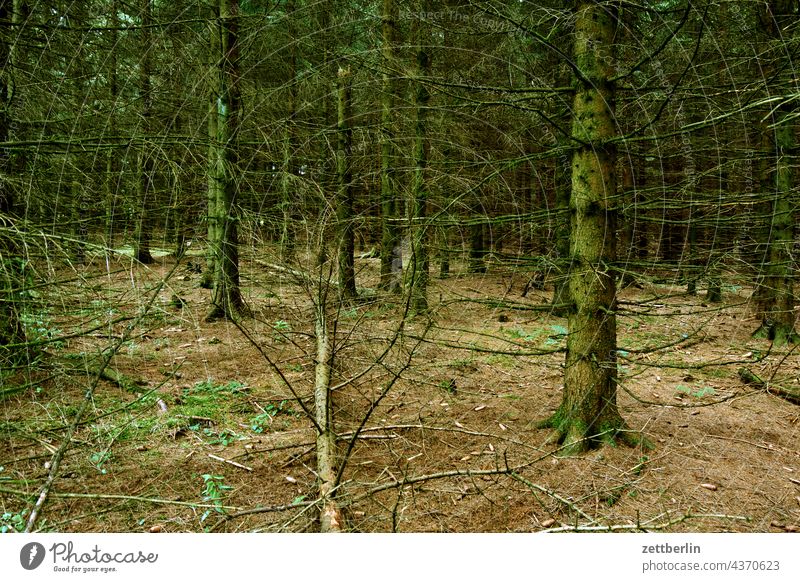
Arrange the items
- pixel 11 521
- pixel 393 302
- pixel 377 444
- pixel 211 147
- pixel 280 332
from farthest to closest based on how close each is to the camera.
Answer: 1. pixel 393 302
2. pixel 211 147
3. pixel 377 444
4. pixel 280 332
5. pixel 11 521

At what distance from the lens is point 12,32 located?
4547 millimetres

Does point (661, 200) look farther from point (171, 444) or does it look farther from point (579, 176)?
point (171, 444)

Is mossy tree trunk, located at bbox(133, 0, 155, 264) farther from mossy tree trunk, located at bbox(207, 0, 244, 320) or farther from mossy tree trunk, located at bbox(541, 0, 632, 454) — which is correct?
mossy tree trunk, located at bbox(541, 0, 632, 454)

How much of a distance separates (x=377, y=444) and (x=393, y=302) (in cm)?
140

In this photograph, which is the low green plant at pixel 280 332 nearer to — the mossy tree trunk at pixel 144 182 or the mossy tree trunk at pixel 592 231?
the mossy tree trunk at pixel 144 182

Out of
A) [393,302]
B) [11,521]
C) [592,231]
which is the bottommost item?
[11,521]

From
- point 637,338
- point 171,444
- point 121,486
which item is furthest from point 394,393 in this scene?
point 637,338

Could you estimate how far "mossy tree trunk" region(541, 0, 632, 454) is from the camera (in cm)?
365

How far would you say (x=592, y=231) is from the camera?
3.66 metres

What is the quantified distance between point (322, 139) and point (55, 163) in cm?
303

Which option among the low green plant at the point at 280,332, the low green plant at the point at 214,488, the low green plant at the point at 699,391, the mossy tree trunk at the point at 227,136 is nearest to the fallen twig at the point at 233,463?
the low green plant at the point at 214,488

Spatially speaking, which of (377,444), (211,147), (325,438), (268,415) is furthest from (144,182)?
(377,444)
